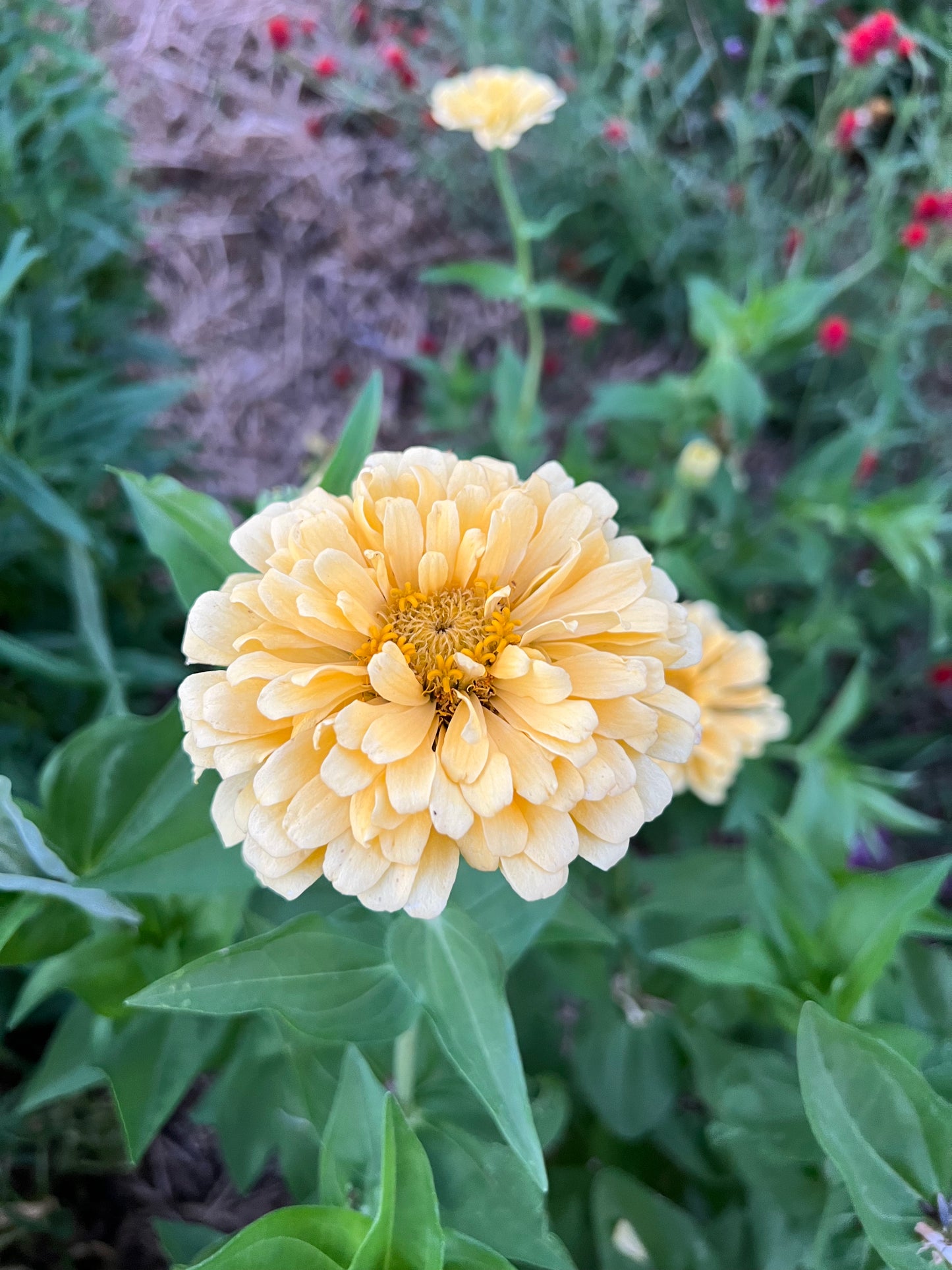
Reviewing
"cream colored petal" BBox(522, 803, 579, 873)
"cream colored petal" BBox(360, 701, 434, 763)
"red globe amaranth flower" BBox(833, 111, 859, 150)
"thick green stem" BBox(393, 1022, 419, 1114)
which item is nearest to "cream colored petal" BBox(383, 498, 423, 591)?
"cream colored petal" BBox(360, 701, 434, 763)

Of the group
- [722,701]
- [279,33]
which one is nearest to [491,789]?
[722,701]

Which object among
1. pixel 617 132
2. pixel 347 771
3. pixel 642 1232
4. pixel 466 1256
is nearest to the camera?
pixel 347 771

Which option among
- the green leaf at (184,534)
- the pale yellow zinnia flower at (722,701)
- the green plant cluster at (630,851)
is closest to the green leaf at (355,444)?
the green plant cluster at (630,851)

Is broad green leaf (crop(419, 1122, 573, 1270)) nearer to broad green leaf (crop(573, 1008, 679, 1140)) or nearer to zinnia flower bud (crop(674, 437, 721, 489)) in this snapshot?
broad green leaf (crop(573, 1008, 679, 1140))

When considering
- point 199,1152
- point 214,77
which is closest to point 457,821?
point 199,1152

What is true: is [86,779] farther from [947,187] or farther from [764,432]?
[764,432]

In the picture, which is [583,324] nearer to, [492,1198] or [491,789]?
[491,789]

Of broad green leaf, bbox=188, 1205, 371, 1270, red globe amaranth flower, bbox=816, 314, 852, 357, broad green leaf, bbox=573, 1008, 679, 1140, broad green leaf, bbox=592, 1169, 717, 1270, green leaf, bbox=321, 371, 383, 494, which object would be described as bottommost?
broad green leaf, bbox=573, 1008, 679, 1140
